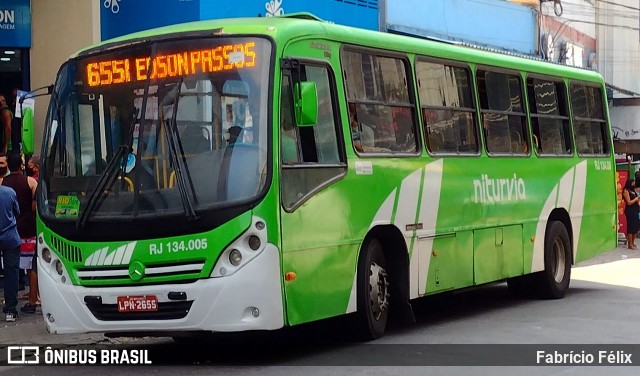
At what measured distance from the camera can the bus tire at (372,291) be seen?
416 inches

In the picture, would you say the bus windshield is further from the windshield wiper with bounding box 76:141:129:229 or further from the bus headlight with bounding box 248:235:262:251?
the bus headlight with bounding box 248:235:262:251

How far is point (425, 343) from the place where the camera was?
10.7 m

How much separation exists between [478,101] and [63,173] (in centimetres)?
539

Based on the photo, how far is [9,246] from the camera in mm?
12695

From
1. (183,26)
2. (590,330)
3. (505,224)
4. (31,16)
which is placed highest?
(31,16)

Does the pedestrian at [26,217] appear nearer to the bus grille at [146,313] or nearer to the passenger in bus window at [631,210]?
the bus grille at [146,313]

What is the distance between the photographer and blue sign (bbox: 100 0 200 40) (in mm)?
16750

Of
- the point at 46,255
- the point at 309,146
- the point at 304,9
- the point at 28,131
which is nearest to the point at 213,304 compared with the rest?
the point at 309,146

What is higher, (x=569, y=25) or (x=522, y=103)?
(x=569, y=25)

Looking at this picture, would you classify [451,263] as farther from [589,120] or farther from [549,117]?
[589,120]

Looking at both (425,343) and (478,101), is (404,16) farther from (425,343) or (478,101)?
(425,343)

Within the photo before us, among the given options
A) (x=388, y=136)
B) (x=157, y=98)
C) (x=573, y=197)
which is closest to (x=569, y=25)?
(x=573, y=197)

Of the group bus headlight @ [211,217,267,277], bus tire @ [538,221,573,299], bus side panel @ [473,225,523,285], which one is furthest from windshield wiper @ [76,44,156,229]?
bus tire @ [538,221,573,299]

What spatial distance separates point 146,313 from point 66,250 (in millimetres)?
991
